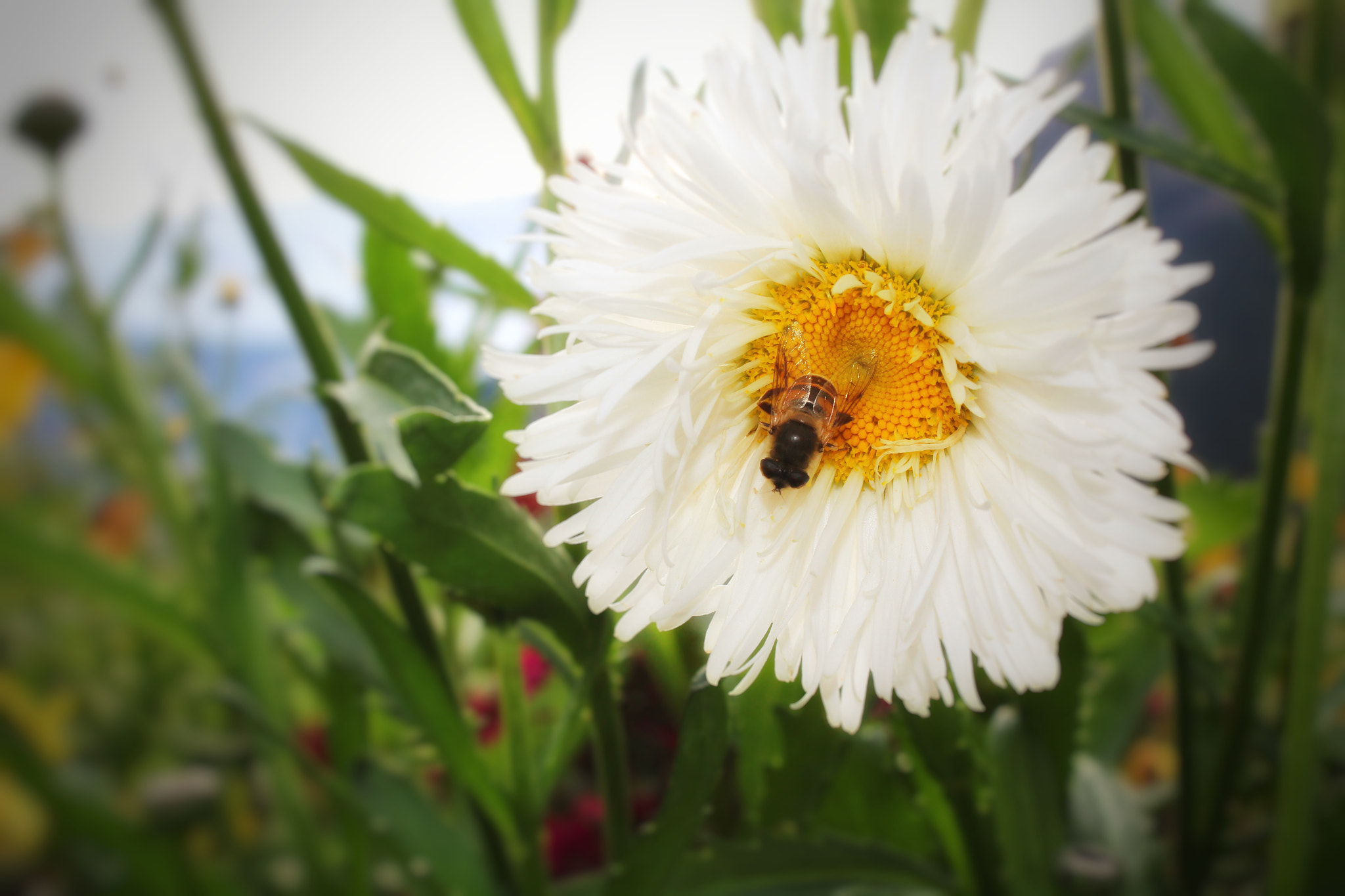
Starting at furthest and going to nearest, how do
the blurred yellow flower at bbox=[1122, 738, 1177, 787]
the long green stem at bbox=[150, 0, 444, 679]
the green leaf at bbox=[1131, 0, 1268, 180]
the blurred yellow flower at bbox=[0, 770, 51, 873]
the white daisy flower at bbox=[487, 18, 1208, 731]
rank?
1. the blurred yellow flower at bbox=[1122, 738, 1177, 787]
2. the blurred yellow flower at bbox=[0, 770, 51, 873]
3. the green leaf at bbox=[1131, 0, 1268, 180]
4. the long green stem at bbox=[150, 0, 444, 679]
5. the white daisy flower at bbox=[487, 18, 1208, 731]

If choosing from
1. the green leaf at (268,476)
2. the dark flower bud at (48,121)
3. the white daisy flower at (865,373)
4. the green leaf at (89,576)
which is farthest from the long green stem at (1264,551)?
the dark flower bud at (48,121)

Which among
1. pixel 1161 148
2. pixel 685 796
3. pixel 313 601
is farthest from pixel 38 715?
pixel 1161 148

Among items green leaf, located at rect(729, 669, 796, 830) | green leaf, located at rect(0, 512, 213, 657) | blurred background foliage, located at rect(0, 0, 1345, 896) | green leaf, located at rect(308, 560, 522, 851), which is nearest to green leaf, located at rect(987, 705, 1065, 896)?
blurred background foliage, located at rect(0, 0, 1345, 896)

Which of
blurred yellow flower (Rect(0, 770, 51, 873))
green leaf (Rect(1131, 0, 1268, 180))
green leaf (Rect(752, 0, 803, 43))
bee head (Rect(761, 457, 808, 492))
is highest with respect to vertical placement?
green leaf (Rect(1131, 0, 1268, 180))

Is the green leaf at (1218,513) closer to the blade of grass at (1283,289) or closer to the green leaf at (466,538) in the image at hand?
the blade of grass at (1283,289)

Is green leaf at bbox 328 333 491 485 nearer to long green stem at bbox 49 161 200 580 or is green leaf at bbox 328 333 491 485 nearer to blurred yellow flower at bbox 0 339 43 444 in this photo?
long green stem at bbox 49 161 200 580

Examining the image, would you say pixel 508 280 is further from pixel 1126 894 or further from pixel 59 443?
pixel 59 443

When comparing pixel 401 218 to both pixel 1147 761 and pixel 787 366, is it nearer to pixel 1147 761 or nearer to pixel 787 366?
pixel 787 366
